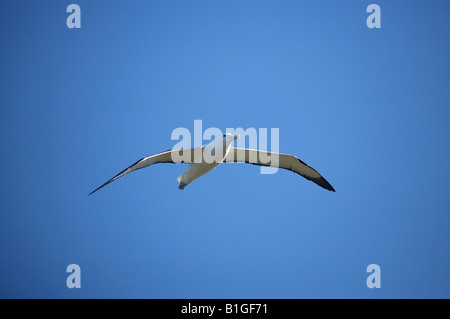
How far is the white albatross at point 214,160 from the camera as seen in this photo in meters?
14.3

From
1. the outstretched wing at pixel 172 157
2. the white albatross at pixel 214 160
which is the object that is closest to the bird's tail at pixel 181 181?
the white albatross at pixel 214 160

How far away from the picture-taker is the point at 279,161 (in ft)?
54.0

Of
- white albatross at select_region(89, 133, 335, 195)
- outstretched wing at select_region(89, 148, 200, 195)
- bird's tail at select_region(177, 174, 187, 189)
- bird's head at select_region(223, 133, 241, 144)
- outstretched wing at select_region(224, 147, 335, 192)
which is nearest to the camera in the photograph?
bird's head at select_region(223, 133, 241, 144)

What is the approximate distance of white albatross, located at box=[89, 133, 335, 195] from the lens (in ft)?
46.9

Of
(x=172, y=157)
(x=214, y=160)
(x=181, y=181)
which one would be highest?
(x=172, y=157)

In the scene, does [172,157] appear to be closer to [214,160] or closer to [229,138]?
[214,160]

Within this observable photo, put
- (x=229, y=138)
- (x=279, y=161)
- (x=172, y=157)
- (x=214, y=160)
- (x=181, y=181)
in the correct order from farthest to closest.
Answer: (x=279, y=161) → (x=181, y=181) → (x=172, y=157) → (x=214, y=160) → (x=229, y=138)

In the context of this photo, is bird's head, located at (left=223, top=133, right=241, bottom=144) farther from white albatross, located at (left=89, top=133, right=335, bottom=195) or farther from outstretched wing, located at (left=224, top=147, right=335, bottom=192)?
outstretched wing, located at (left=224, top=147, right=335, bottom=192)

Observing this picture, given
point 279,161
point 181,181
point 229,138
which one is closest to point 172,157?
point 181,181

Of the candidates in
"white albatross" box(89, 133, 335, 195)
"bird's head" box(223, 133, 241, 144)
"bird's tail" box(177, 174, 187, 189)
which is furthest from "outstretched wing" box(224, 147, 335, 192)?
"bird's tail" box(177, 174, 187, 189)

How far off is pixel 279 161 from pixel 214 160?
2734mm
